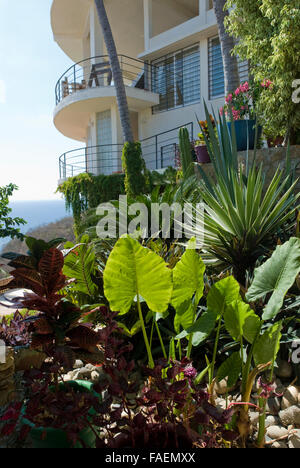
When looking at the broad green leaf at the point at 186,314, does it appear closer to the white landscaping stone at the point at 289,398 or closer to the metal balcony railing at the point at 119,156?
the white landscaping stone at the point at 289,398

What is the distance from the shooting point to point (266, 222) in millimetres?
3186

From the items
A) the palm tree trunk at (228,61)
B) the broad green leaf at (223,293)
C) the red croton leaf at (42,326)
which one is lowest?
the red croton leaf at (42,326)

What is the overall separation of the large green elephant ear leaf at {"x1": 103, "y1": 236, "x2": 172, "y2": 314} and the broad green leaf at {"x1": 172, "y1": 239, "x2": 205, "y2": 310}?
0.15m

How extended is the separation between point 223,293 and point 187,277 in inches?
8.4

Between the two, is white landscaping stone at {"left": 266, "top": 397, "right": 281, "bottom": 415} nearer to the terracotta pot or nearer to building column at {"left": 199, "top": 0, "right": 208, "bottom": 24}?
the terracotta pot

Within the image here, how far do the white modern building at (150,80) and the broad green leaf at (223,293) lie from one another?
11.3 meters

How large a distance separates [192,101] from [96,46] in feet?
→ 17.4

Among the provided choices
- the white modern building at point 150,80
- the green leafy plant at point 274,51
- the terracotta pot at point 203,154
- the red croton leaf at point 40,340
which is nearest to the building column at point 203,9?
the white modern building at point 150,80

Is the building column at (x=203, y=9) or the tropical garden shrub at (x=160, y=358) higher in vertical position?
the building column at (x=203, y=9)

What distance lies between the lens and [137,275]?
1.73 m

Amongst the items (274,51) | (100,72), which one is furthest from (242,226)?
(100,72)

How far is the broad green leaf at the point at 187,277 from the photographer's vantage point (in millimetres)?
1854
